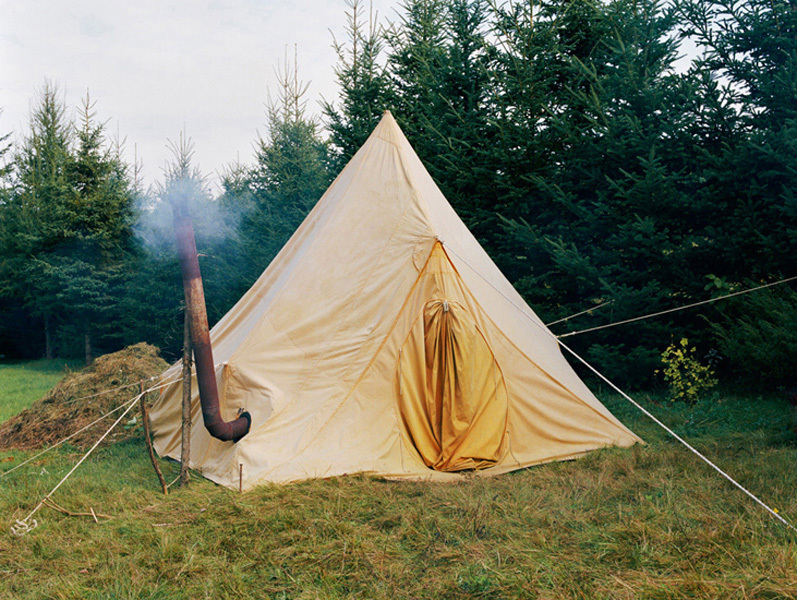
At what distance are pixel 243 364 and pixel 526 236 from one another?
3957mm

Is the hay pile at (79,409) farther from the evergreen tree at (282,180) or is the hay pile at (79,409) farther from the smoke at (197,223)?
the smoke at (197,223)

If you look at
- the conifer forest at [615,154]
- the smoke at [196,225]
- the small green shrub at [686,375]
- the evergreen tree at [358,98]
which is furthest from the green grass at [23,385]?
the small green shrub at [686,375]

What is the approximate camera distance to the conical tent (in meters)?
3.85

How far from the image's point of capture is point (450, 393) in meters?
3.97

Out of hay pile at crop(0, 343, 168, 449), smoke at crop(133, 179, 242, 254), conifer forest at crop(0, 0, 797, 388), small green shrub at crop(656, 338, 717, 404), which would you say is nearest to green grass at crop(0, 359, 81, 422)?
hay pile at crop(0, 343, 168, 449)

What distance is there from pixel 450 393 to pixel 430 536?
1.36m

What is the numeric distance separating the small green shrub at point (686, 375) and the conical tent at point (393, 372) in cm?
184

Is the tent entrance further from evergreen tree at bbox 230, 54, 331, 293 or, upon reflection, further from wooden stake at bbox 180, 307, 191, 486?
evergreen tree at bbox 230, 54, 331, 293

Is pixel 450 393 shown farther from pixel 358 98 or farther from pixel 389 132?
pixel 358 98

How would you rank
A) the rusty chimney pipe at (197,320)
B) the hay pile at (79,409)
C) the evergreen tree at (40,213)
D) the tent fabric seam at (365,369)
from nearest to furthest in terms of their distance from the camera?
1. the rusty chimney pipe at (197,320)
2. the tent fabric seam at (365,369)
3. the hay pile at (79,409)
4. the evergreen tree at (40,213)

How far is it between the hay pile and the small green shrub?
4978mm

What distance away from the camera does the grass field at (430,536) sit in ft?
7.44

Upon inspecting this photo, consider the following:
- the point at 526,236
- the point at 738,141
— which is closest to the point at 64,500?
the point at 526,236

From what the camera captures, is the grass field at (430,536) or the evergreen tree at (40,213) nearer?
the grass field at (430,536)
